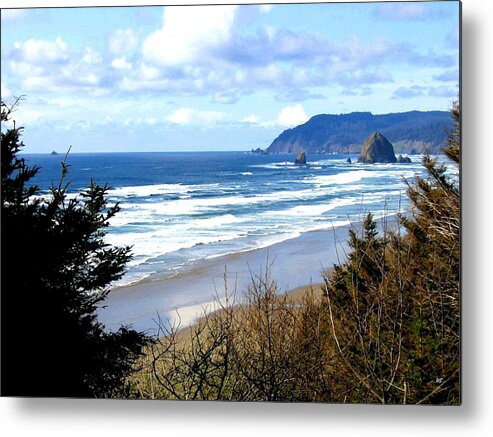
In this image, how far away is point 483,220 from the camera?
4.50m

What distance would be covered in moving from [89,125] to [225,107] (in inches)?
26.9

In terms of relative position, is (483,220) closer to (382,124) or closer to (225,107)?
(382,124)

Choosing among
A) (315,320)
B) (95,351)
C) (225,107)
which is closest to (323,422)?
(315,320)

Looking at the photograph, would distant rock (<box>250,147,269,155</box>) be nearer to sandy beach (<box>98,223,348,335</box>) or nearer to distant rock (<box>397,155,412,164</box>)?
sandy beach (<box>98,223,348,335</box>)

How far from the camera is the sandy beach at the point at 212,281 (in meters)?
4.68

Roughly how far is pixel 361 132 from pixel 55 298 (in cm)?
169

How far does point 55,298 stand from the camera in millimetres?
4883

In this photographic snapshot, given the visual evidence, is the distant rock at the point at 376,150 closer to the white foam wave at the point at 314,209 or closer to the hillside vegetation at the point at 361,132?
the hillside vegetation at the point at 361,132

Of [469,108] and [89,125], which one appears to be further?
[89,125]

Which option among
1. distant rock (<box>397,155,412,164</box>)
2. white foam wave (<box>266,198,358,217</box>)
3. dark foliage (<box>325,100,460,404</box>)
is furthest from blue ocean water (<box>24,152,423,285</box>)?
dark foliage (<box>325,100,460,404</box>)

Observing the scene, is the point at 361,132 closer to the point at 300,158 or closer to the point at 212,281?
the point at 300,158

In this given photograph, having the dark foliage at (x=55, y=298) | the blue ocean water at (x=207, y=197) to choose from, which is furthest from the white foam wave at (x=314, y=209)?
the dark foliage at (x=55, y=298)

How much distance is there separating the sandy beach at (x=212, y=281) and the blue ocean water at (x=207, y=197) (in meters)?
0.04

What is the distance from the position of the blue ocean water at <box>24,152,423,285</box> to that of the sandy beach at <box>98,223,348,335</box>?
0.04 metres
